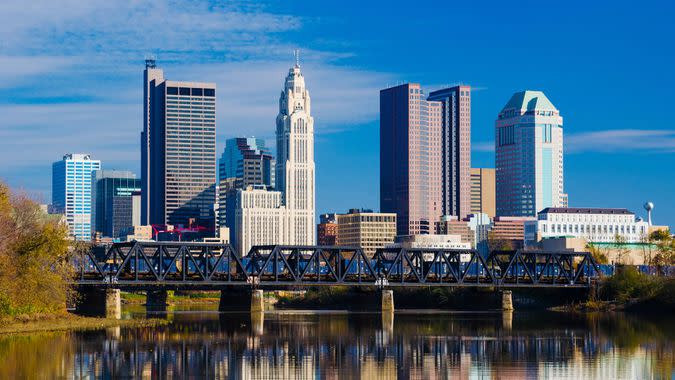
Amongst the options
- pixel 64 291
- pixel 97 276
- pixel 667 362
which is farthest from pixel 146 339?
pixel 97 276

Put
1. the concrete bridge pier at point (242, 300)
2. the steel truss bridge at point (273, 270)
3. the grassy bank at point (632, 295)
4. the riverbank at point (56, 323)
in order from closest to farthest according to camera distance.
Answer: the riverbank at point (56, 323), the steel truss bridge at point (273, 270), the grassy bank at point (632, 295), the concrete bridge pier at point (242, 300)

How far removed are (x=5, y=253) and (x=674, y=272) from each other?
335 feet

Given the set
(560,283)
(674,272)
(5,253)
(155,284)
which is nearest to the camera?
(5,253)

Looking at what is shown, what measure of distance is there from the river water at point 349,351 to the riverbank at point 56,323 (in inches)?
118

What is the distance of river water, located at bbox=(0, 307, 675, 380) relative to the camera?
72.3 meters

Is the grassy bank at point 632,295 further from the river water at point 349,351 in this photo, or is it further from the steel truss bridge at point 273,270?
the river water at point 349,351

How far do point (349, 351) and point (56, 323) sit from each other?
3346 centimetres

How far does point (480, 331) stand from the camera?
113938 mm

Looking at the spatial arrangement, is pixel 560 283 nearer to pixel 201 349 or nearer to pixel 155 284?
pixel 155 284

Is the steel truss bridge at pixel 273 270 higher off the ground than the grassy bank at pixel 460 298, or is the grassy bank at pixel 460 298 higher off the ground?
the steel truss bridge at pixel 273 270

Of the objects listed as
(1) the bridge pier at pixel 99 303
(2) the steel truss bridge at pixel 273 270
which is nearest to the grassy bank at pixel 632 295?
(2) the steel truss bridge at pixel 273 270

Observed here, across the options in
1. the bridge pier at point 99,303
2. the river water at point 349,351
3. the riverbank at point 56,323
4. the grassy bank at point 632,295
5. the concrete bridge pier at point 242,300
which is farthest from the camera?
the concrete bridge pier at point 242,300

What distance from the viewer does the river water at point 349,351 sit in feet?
237

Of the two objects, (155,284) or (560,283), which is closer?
(155,284)
